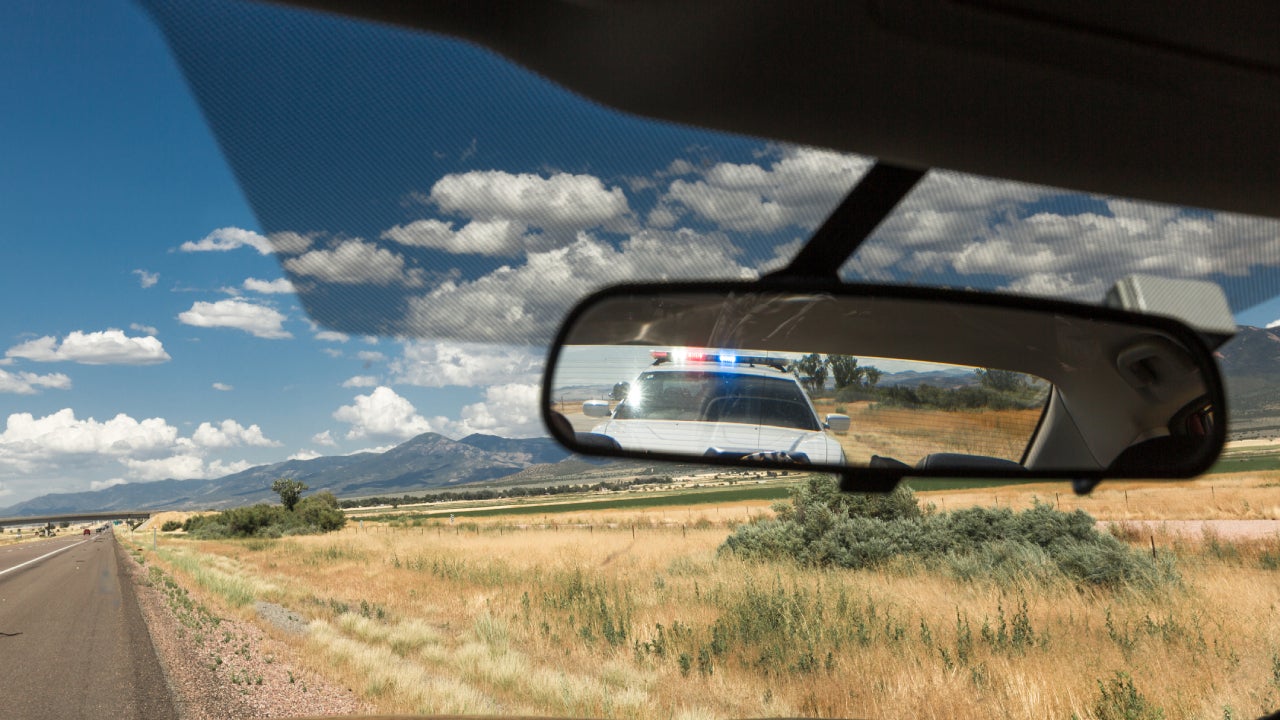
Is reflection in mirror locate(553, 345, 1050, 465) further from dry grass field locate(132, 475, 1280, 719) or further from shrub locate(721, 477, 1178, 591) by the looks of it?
shrub locate(721, 477, 1178, 591)

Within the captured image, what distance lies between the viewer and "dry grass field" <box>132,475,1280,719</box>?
8461 millimetres

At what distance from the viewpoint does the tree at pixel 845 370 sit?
5.89ft

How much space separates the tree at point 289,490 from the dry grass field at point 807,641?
152 feet

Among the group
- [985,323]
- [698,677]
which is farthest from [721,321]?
[698,677]

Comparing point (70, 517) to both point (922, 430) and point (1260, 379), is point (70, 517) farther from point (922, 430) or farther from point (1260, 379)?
point (922, 430)

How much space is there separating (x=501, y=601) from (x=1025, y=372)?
17996 mm

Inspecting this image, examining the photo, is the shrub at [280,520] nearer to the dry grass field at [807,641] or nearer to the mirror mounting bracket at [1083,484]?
the dry grass field at [807,641]

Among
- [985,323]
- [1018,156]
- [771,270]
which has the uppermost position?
[1018,156]

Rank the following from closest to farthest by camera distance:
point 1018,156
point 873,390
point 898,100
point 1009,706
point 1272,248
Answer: point 873,390, point 898,100, point 1018,156, point 1272,248, point 1009,706

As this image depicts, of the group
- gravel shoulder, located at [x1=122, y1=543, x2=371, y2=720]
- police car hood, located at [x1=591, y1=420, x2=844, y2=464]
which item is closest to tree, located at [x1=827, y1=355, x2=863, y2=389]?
police car hood, located at [x1=591, y1=420, x2=844, y2=464]

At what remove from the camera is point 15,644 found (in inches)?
633

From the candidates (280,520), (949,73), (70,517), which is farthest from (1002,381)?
(280,520)

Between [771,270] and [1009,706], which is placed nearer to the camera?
[771,270]

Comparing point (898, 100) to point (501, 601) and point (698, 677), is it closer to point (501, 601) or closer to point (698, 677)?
point (698, 677)
